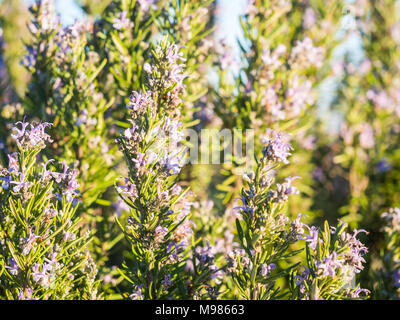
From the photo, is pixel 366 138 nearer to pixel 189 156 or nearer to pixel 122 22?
pixel 189 156

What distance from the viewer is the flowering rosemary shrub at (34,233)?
1.42 m

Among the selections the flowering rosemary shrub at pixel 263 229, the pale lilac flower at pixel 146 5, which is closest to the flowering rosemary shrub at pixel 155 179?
the flowering rosemary shrub at pixel 263 229

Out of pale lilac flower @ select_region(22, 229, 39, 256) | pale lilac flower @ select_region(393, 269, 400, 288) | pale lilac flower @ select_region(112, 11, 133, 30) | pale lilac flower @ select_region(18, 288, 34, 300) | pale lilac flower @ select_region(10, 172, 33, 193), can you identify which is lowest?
pale lilac flower @ select_region(393, 269, 400, 288)

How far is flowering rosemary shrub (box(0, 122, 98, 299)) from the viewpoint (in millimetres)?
1421

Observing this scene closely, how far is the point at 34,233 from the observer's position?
1473 mm

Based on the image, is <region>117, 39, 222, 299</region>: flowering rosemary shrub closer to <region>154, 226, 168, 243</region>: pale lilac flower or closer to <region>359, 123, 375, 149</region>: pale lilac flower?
<region>154, 226, 168, 243</region>: pale lilac flower

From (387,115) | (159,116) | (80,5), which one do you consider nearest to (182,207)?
(159,116)

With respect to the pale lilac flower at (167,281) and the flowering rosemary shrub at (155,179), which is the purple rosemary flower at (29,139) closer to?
the flowering rosemary shrub at (155,179)

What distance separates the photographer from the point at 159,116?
1579 mm

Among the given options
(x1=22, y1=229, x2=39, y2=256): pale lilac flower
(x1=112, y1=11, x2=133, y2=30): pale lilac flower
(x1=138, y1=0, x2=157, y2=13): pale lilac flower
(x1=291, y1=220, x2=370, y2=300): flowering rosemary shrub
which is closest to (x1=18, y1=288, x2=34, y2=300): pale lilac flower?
(x1=22, y1=229, x2=39, y2=256): pale lilac flower

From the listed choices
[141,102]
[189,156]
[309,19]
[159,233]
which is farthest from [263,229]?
[309,19]

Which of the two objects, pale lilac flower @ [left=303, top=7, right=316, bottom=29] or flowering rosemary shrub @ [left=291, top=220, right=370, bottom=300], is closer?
flowering rosemary shrub @ [left=291, top=220, right=370, bottom=300]
